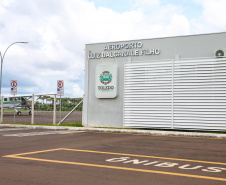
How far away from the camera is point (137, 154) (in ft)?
28.4

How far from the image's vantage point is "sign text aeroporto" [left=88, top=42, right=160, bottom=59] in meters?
18.4

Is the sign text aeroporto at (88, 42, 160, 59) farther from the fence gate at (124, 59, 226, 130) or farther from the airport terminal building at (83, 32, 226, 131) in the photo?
the fence gate at (124, 59, 226, 130)

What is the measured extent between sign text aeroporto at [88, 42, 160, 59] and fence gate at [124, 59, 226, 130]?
29.1 inches

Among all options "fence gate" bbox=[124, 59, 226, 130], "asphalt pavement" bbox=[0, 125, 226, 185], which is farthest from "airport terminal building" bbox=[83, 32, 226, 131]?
"asphalt pavement" bbox=[0, 125, 226, 185]

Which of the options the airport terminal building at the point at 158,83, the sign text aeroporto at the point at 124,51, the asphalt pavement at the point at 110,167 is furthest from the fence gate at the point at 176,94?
the asphalt pavement at the point at 110,167

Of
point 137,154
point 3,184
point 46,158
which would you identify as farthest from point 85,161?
point 3,184

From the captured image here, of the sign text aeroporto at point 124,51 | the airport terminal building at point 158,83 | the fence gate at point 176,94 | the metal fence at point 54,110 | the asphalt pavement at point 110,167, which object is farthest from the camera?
the metal fence at point 54,110

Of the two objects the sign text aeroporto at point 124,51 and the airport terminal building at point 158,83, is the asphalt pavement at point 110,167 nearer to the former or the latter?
the airport terminal building at point 158,83

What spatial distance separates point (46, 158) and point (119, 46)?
12.3 m

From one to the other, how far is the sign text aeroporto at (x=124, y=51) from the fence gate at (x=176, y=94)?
2.42 ft

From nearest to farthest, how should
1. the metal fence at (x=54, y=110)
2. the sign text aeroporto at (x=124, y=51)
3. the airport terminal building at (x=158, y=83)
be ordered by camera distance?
the airport terminal building at (x=158, y=83)
the sign text aeroporto at (x=124, y=51)
the metal fence at (x=54, y=110)

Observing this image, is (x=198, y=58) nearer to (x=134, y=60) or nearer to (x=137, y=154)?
(x=134, y=60)

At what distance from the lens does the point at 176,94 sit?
17.2m

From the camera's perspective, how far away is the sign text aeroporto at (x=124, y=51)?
18439 mm
